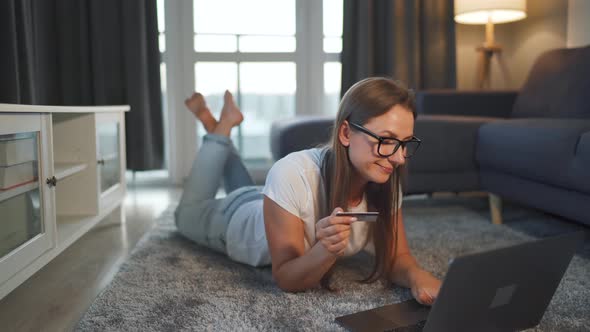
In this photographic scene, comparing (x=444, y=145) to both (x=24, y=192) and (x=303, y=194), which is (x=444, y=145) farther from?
(x=24, y=192)

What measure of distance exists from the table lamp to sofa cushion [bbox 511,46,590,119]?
585 mm

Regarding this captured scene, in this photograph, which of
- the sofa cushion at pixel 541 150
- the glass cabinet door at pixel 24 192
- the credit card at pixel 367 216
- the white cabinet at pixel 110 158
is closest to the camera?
the credit card at pixel 367 216

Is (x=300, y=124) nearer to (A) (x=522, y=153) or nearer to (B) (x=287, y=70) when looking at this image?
(A) (x=522, y=153)

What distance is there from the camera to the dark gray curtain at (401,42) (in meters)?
3.48

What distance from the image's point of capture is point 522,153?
1.82 meters

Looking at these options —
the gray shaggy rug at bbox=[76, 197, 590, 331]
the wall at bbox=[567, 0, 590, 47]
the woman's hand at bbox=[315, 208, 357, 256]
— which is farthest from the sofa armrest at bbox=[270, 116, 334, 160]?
the wall at bbox=[567, 0, 590, 47]

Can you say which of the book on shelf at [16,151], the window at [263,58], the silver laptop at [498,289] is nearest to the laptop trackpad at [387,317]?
the silver laptop at [498,289]

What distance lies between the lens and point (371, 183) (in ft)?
4.35

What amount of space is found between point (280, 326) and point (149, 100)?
250 cm

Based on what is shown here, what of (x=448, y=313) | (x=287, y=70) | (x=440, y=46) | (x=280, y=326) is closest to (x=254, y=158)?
(x=287, y=70)

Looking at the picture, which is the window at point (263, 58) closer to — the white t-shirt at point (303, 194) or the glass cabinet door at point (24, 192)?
the glass cabinet door at point (24, 192)

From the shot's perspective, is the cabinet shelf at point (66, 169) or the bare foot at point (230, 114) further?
the bare foot at point (230, 114)

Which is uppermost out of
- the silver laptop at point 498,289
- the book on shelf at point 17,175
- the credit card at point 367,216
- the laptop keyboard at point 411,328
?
the book on shelf at point 17,175

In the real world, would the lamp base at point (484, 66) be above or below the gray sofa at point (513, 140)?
above
